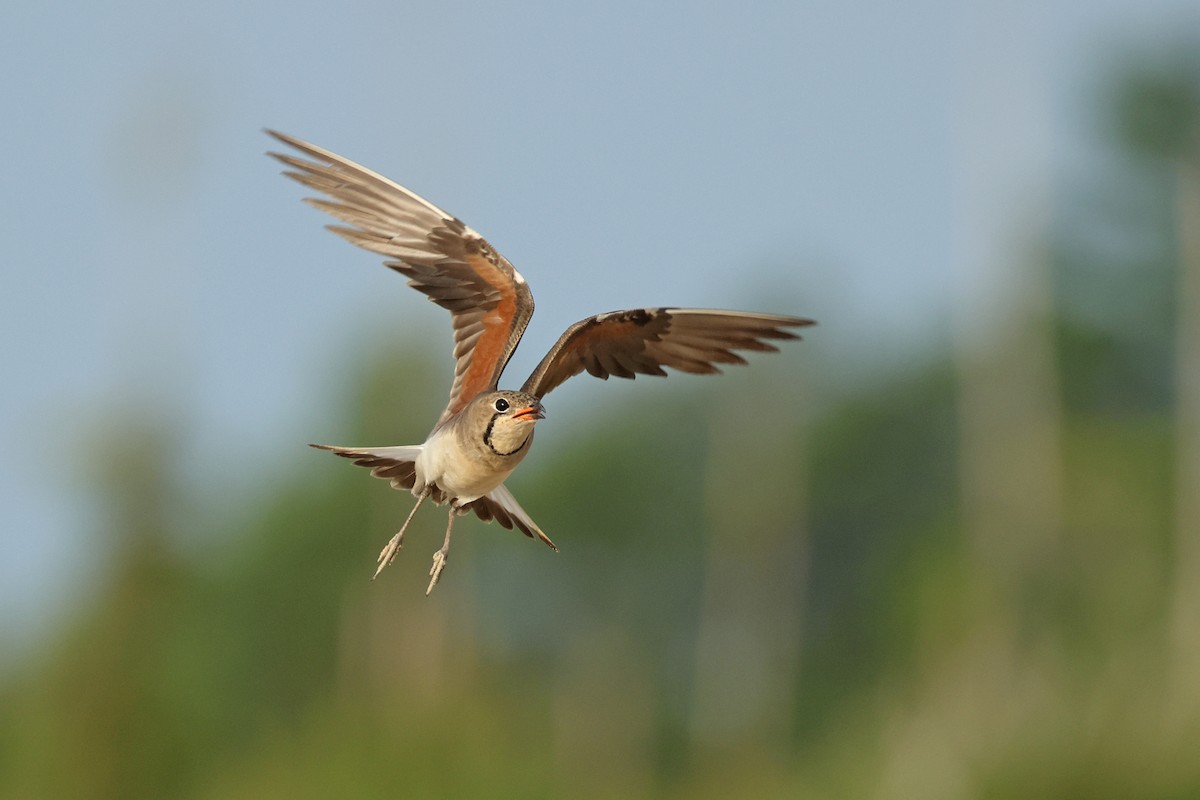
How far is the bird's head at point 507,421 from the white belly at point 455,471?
109 mm

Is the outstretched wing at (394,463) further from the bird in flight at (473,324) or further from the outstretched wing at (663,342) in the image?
the outstretched wing at (663,342)

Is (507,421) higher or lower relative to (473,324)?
lower

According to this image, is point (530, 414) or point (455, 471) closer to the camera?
point (530, 414)

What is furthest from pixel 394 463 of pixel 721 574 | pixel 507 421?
pixel 721 574

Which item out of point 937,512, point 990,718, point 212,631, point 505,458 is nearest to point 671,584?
point 937,512

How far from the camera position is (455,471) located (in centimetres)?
1062

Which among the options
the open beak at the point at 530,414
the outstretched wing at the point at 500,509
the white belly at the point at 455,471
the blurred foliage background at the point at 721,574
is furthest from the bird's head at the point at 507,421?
the blurred foliage background at the point at 721,574

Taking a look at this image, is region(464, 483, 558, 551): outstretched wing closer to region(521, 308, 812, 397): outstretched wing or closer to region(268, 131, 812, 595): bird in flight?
region(268, 131, 812, 595): bird in flight

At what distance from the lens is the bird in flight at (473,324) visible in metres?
11.0

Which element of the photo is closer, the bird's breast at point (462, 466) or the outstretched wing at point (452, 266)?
the bird's breast at point (462, 466)

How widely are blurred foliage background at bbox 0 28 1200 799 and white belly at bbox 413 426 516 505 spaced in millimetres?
28138

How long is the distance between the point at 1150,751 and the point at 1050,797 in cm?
134

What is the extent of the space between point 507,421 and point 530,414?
0.33 ft

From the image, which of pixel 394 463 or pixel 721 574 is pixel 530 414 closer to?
pixel 394 463
